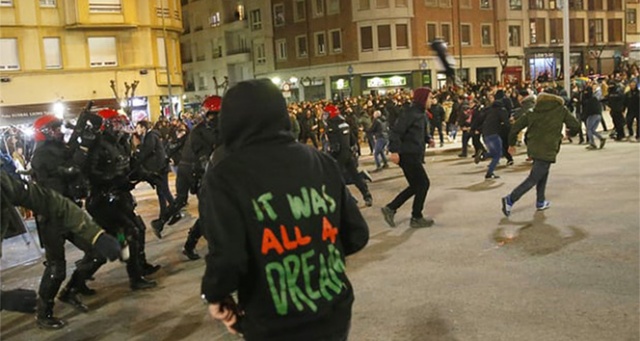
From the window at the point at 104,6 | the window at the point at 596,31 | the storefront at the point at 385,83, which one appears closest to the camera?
the window at the point at 104,6

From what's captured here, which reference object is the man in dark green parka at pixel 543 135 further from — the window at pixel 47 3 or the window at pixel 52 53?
the window at pixel 47 3

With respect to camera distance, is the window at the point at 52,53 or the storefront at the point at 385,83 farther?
the storefront at the point at 385,83

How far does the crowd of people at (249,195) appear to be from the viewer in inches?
104

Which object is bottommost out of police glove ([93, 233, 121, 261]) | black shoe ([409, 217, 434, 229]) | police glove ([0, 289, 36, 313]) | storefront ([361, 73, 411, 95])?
black shoe ([409, 217, 434, 229])

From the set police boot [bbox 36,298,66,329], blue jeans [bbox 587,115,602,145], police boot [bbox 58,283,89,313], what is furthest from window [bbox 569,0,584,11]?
police boot [bbox 36,298,66,329]

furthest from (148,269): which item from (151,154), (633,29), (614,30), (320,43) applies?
(633,29)

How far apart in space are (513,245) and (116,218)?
4.40 m

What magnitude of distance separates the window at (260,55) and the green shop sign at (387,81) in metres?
12.4

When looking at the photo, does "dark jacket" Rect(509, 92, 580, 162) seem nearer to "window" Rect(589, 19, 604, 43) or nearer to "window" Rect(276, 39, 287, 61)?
"window" Rect(276, 39, 287, 61)

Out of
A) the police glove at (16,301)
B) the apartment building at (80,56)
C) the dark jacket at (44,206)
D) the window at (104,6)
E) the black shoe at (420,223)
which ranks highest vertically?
the window at (104,6)

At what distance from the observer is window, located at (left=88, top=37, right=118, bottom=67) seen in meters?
37.3

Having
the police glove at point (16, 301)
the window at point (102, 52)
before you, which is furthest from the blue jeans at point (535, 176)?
the window at point (102, 52)

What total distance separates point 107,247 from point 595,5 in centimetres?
6220

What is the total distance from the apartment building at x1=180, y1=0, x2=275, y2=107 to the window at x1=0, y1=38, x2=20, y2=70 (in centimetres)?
1795
